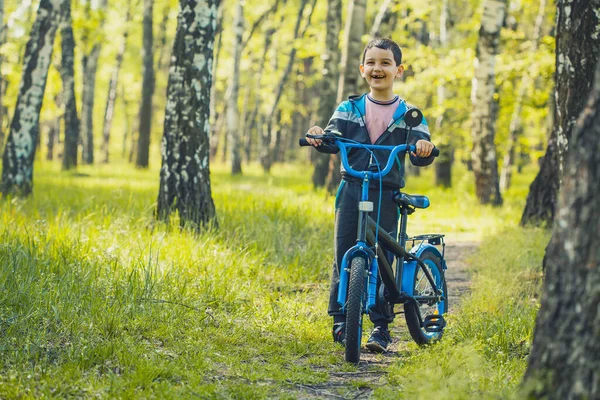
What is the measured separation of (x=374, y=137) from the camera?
186 inches

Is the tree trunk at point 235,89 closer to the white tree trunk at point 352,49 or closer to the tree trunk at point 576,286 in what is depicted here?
the white tree trunk at point 352,49

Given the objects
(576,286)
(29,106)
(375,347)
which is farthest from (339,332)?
(29,106)

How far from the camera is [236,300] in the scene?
5695 millimetres

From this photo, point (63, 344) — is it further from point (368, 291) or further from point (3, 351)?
point (368, 291)

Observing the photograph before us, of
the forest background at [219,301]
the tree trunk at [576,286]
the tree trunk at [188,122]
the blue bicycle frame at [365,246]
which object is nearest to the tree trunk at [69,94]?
the forest background at [219,301]

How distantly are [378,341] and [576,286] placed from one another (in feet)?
7.61

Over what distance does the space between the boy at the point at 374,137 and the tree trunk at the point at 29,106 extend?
7.86 meters

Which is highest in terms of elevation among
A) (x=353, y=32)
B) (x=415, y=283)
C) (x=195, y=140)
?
(x=353, y=32)

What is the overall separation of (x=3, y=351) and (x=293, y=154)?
46542 mm

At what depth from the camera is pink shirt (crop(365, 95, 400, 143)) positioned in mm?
4734

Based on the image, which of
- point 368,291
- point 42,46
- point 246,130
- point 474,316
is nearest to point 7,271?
point 368,291

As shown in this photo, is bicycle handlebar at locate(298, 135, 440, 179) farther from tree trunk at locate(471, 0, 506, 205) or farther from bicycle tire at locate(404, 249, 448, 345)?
tree trunk at locate(471, 0, 506, 205)

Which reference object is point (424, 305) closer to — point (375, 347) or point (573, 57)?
point (375, 347)

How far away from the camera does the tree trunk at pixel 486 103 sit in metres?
13.7
